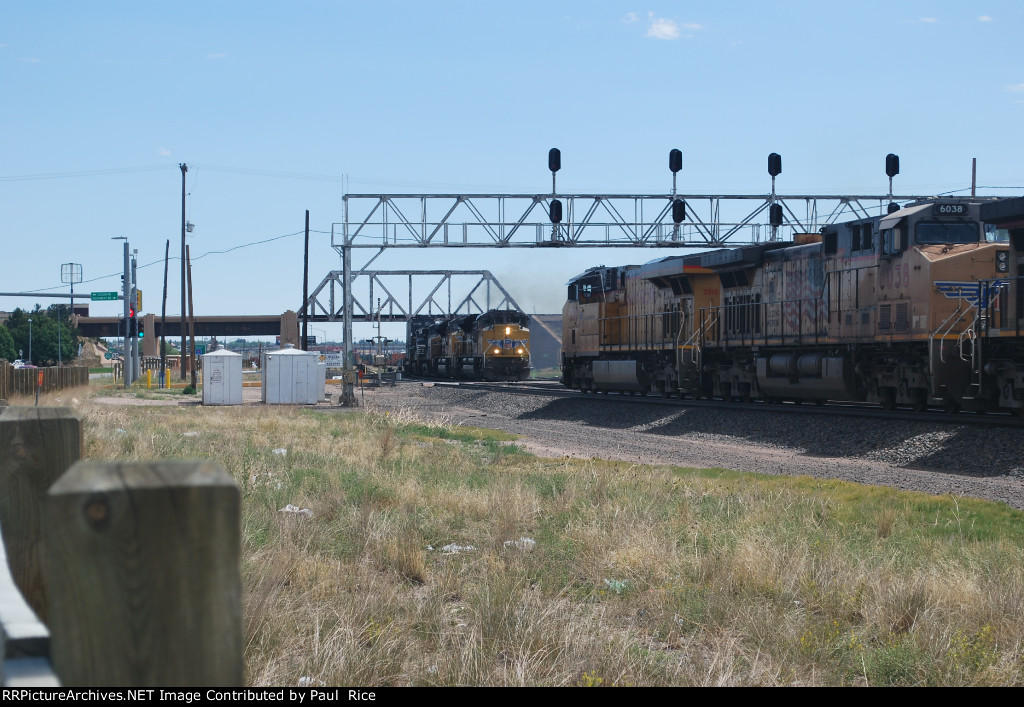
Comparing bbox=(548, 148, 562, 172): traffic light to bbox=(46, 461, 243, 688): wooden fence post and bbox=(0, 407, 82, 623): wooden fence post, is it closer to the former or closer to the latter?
bbox=(0, 407, 82, 623): wooden fence post

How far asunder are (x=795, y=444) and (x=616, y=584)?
12.9 meters

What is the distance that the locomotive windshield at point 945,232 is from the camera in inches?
730

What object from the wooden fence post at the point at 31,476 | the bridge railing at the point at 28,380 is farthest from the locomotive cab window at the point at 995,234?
the bridge railing at the point at 28,380

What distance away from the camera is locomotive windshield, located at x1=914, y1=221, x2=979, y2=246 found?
60.8 feet

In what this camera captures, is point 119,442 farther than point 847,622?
Yes

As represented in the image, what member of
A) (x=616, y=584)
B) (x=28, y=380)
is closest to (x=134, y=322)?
(x=28, y=380)

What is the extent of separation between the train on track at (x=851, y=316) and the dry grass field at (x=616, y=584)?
6.42 meters

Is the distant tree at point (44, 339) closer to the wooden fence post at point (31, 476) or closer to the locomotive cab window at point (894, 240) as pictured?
the locomotive cab window at point (894, 240)

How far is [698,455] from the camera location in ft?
57.8

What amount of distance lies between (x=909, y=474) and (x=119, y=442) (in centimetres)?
1189

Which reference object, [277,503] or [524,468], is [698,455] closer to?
[524,468]

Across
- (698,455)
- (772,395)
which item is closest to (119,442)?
(698,455)

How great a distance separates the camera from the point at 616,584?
21.3 ft

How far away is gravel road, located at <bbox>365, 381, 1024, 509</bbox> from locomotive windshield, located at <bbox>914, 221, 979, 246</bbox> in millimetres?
3727
